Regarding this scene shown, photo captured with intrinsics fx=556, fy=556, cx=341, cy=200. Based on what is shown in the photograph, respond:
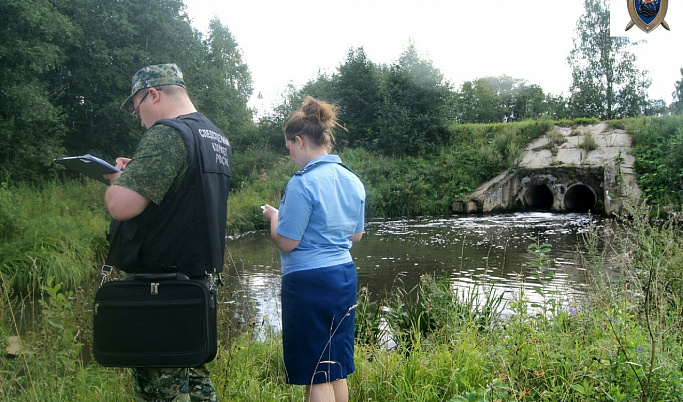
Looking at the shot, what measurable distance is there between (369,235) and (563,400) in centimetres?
1444

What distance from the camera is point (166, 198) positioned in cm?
231

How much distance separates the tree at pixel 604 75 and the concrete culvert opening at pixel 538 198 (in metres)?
17.3

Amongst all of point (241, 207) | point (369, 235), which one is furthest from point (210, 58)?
point (369, 235)

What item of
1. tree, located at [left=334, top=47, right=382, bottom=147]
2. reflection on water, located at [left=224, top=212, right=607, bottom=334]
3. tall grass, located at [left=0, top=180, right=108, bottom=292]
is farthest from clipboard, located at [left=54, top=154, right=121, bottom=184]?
tree, located at [left=334, top=47, right=382, bottom=147]

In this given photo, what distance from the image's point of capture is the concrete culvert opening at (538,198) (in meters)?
24.9

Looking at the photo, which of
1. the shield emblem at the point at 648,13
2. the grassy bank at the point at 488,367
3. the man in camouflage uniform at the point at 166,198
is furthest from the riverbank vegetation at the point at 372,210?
the shield emblem at the point at 648,13

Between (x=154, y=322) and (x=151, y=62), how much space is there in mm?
23128

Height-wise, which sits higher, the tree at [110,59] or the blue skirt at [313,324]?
the tree at [110,59]

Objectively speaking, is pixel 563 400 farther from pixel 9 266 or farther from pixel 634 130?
pixel 634 130

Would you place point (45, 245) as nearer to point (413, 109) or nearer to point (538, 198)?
point (538, 198)

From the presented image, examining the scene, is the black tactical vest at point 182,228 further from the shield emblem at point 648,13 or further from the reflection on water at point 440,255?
the shield emblem at point 648,13

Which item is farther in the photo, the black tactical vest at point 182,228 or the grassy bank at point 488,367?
the grassy bank at point 488,367

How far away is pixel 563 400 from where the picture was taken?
2.51m

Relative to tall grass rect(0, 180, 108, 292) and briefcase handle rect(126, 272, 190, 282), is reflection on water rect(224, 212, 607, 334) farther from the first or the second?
briefcase handle rect(126, 272, 190, 282)
